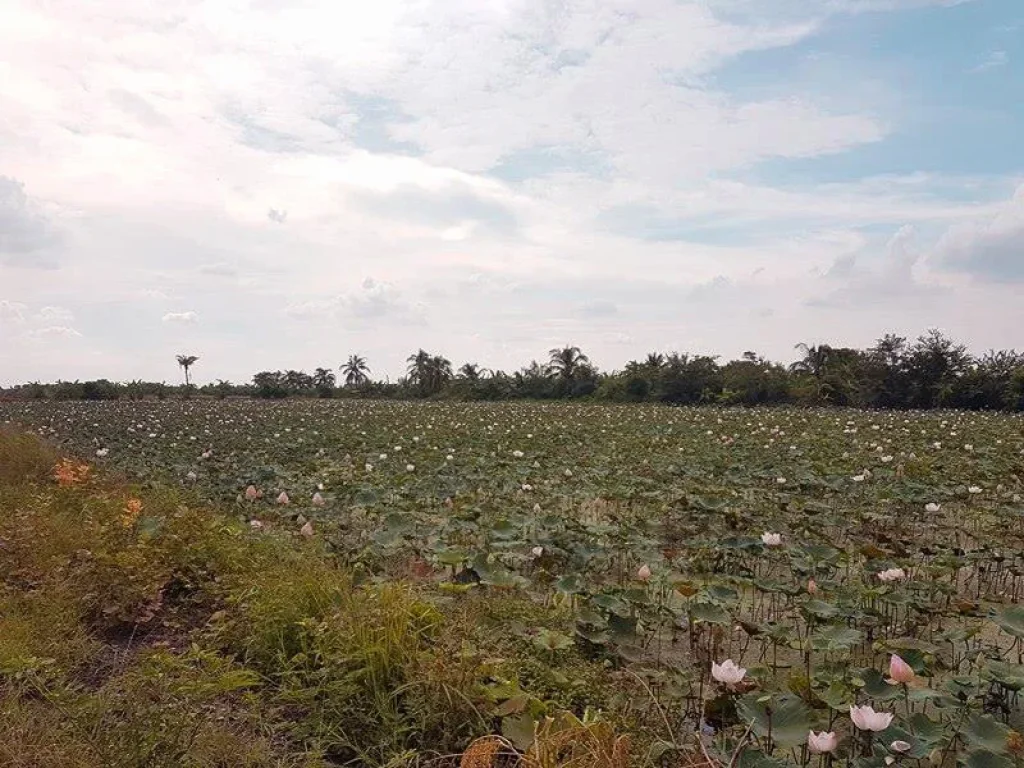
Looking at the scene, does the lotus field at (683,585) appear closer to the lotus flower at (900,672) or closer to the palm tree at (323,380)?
the lotus flower at (900,672)

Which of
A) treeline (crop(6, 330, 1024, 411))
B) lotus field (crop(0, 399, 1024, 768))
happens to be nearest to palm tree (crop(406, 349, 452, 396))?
treeline (crop(6, 330, 1024, 411))

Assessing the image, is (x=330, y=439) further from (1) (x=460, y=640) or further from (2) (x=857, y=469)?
(1) (x=460, y=640)

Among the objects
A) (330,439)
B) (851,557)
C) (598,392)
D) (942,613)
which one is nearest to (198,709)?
(942,613)

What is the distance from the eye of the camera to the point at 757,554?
15.4 ft

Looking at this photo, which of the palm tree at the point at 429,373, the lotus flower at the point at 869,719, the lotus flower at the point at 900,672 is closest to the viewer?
the lotus flower at the point at 869,719

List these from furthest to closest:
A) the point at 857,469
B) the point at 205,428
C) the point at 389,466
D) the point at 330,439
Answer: the point at 205,428 → the point at 330,439 → the point at 389,466 → the point at 857,469

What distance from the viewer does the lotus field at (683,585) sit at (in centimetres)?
260

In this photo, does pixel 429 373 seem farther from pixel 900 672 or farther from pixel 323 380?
pixel 900 672

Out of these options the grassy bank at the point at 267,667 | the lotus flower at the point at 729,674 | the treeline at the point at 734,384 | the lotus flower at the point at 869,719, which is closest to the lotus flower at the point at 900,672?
the lotus flower at the point at 869,719

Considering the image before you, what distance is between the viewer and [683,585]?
3.54m

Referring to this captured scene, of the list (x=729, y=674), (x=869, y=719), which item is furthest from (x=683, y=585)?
(x=869, y=719)

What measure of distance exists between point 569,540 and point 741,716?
225 cm

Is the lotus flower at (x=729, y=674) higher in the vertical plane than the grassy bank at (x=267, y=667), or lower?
higher

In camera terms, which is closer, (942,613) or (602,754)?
(602,754)
